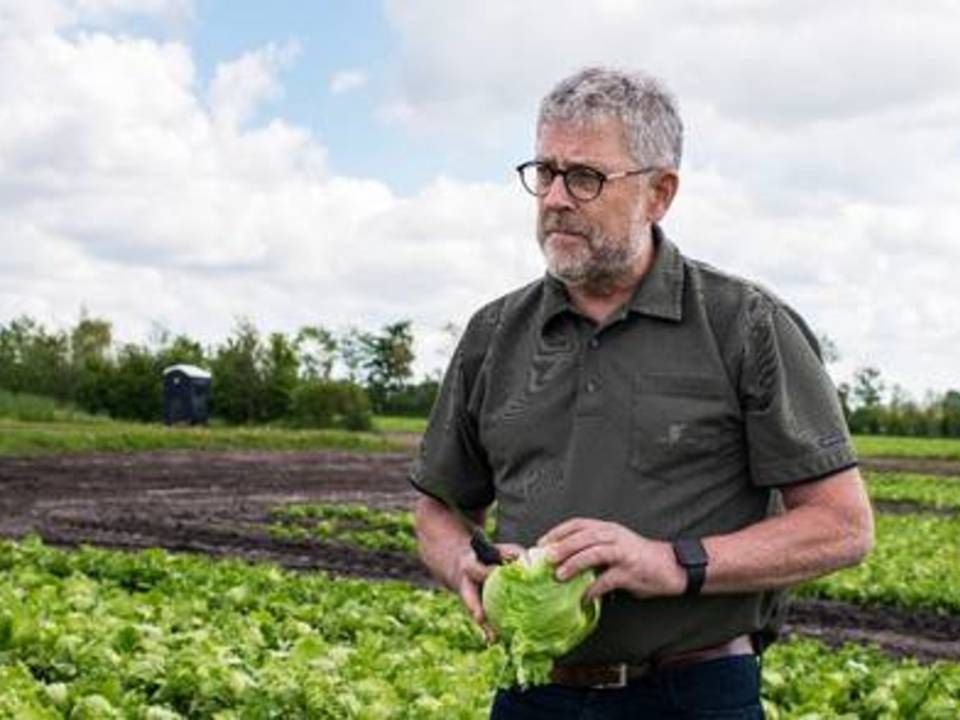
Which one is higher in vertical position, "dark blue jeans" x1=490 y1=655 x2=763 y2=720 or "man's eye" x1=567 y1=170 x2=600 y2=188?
"man's eye" x1=567 y1=170 x2=600 y2=188

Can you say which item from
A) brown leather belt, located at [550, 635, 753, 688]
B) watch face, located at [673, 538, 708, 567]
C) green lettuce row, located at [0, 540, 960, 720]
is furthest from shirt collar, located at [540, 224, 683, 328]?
green lettuce row, located at [0, 540, 960, 720]

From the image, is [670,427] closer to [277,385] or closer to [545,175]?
[545,175]

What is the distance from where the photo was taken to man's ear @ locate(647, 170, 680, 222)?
3.43 metres

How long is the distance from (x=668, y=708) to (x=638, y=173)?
109 cm

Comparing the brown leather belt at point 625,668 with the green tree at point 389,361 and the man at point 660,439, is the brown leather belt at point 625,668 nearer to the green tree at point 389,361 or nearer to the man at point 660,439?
the man at point 660,439

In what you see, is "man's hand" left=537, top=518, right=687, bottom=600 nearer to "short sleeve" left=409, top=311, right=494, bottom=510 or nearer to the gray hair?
"short sleeve" left=409, top=311, right=494, bottom=510

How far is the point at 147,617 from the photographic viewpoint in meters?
9.09

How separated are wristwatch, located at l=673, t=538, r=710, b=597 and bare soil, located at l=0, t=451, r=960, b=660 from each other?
33.1ft

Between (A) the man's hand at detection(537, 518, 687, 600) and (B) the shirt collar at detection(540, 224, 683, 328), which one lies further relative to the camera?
(B) the shirt collar at detection(540, 224, 683, 328)

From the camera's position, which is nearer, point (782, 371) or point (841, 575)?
point (782, 371)

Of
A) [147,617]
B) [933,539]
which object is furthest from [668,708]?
[933,539]

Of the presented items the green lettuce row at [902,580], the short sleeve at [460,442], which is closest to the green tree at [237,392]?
the green lettuce row at [902,580]

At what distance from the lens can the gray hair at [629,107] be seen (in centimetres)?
337

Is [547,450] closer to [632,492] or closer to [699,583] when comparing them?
[632,492]
